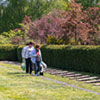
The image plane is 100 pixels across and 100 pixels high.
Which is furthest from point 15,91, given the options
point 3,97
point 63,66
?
point 63,66

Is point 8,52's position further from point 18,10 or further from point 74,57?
point 18,10

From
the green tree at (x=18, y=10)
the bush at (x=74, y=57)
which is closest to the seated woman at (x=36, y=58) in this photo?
the bush at (x=74, y=57)

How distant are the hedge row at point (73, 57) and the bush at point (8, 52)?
6022 mm

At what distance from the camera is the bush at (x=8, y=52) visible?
24658mm

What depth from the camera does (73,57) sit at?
51.9 ft

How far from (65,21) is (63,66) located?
149 inches

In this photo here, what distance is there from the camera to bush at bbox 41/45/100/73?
554 inches

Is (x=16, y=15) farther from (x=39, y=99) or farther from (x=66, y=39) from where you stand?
(x=39, y=99)

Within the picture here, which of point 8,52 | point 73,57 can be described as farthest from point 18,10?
point 73,57

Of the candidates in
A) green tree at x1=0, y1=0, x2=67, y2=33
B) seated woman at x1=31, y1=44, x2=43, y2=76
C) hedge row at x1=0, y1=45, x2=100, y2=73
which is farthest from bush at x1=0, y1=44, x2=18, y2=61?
green tree at x1=0, y1=0, x2=67, y2=33

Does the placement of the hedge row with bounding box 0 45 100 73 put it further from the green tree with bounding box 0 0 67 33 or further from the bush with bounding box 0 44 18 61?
the green tree with bounding box 0 0 67 33

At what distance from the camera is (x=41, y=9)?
145 feet

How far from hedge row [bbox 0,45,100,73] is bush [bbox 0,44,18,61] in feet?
19.8

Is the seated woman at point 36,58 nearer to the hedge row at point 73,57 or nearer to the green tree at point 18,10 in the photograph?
the hedge row at point 73,57
